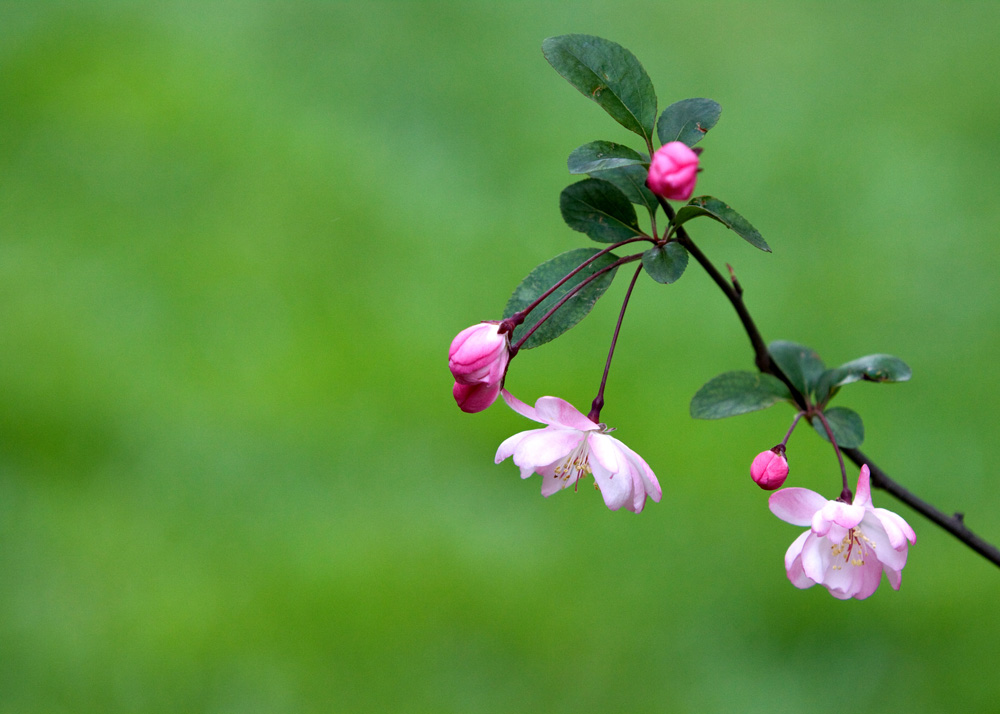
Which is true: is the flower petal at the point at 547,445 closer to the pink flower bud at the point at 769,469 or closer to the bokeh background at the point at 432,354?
the pink flower bud at the point at 769,469

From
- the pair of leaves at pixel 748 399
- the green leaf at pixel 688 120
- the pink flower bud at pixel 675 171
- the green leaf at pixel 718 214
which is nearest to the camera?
the pink flower bud at pixel 675 171

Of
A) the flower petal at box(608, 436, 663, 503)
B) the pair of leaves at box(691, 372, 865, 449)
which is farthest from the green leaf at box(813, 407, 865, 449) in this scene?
the flower petal at box(608, 436, 663, 503)

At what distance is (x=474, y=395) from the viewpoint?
3.04ft

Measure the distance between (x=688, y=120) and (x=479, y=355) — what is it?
1.08 feet

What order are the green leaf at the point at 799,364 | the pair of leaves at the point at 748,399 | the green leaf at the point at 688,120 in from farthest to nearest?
1. the green leaf at the point at 799,364
2. the pair of leaves at the point at 748,399
3. the green leaf at the point at 688,120

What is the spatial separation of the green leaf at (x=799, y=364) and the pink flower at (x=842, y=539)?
9.2 inches

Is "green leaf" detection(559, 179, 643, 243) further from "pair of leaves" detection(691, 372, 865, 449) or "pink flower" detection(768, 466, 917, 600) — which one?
"pink flower" detection(768, 466, 917, 600)

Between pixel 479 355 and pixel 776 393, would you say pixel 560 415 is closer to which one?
pixel 479 355

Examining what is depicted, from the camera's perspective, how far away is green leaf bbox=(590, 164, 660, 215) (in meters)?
1.04

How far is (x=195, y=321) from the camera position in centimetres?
290

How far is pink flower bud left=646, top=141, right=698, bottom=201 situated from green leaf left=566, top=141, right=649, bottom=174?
0.38 ft

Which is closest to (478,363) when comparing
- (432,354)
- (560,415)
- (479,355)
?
(479,355)

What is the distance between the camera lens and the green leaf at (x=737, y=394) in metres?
1.12

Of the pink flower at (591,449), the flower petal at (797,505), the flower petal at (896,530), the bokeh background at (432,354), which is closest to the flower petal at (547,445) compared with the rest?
the pink flower at (591,449)
